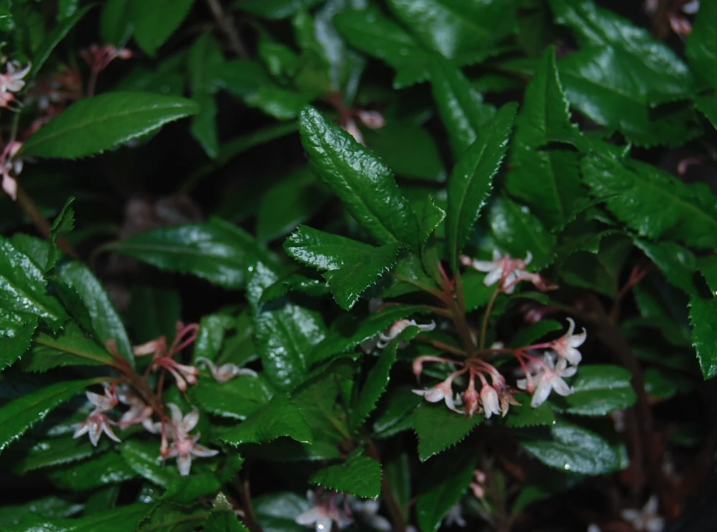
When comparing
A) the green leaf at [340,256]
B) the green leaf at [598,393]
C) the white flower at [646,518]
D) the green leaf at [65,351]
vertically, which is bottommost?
the white flower at [646,518]

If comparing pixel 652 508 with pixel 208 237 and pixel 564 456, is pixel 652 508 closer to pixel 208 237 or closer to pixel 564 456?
pixel 564 456

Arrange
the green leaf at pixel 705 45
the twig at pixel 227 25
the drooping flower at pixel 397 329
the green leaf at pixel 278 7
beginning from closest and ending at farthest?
the drooping flower at pixel 397 329 < the green leaf at pixel 705 45 < the green leaf at pixel 278 7 < the twig at pixel 227 25

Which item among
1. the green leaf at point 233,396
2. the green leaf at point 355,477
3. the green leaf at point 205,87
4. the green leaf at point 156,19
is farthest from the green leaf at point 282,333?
the green leaf at point 156,19

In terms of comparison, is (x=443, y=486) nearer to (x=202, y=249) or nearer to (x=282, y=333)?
(x=282, y=333)

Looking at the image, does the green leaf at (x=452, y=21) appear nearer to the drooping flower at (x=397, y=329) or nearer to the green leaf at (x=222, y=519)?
the drooping flower at (x=397, y=329)

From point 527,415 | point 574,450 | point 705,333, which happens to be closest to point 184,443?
point 527,415
